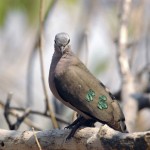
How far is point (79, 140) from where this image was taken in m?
3.88

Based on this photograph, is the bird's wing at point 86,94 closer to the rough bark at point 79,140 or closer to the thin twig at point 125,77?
the rough bark at point 79,140

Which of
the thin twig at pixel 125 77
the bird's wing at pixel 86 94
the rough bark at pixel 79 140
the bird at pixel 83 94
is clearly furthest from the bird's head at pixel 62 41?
Result: the thin twig at pixel 125 77

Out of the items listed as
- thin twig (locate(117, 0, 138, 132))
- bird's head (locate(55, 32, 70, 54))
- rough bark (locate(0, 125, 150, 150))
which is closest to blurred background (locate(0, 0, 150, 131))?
thin twig (locate(117, 0, 138, 132))

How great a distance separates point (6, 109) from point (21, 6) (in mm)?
3317

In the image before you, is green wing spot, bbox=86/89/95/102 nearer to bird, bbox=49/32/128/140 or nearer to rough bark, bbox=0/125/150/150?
bird, bbox=49/32/128/140

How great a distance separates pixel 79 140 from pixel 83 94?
1.73 feet

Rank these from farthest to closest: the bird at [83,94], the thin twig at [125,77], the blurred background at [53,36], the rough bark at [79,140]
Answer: the blurred background at [53,36] → the thin twig at [125,77] → the bird at [83,94] → the rough bark at [79,140]

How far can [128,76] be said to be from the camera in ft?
20.3

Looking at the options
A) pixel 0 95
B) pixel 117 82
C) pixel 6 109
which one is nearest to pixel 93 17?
pixel 117 82

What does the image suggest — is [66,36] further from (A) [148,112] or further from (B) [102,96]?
(A) [148,112]

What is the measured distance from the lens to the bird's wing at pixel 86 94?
4289 mm

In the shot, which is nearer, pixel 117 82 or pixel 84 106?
pixel 84 106

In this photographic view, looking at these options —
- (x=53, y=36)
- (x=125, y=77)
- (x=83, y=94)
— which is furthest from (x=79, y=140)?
(x=53, y=36)

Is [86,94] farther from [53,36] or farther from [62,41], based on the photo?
[53,36]
